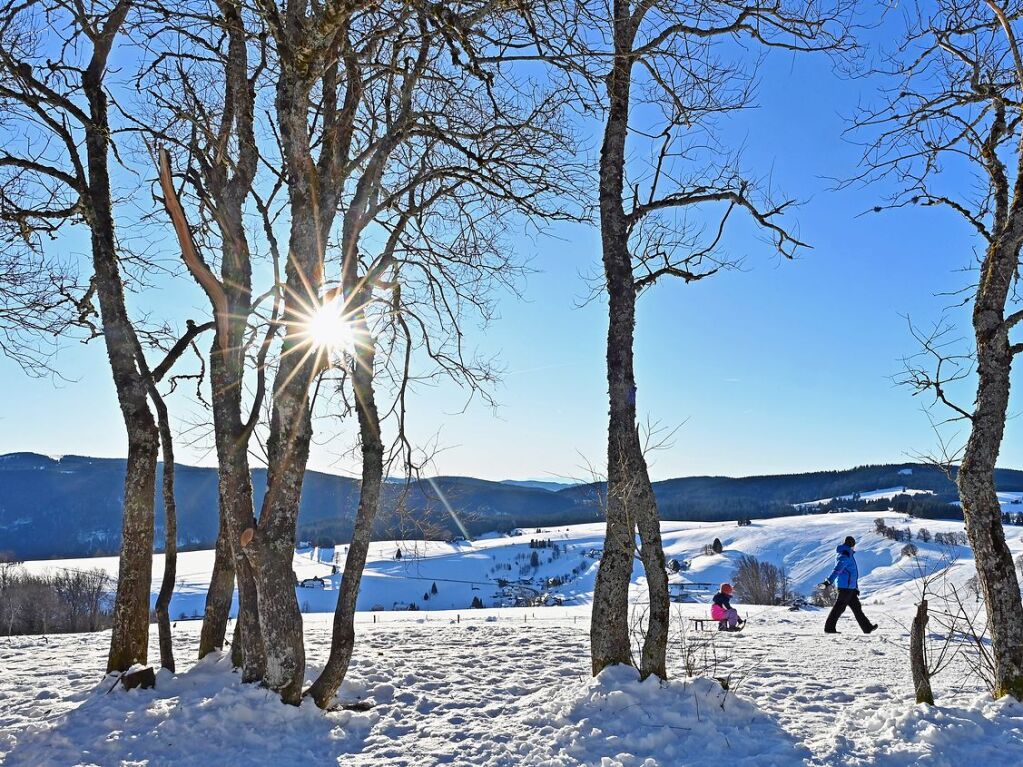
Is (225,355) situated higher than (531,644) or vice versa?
(225,355)

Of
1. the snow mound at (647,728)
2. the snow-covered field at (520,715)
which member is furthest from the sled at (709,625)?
the snow mound at (647,728)

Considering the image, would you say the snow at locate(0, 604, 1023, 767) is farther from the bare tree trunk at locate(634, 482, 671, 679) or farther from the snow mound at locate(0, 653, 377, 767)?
the bare tree trunk at locate(634, 482, 671, 679)

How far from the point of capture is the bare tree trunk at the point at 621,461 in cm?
565

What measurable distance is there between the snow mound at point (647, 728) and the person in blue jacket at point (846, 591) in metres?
6.11

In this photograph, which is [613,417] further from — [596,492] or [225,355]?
[225,355]

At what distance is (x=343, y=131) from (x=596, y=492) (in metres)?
3.97

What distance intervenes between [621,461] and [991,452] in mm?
3107

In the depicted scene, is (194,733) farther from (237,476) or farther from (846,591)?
(846,591)

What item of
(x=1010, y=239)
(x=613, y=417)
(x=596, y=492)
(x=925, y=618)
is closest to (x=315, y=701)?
(x=596, y=492)

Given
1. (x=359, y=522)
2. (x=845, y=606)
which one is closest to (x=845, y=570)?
(x=845, y=606)

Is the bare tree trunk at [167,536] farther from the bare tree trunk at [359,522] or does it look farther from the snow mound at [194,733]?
the bare tree trunk at [359,522]

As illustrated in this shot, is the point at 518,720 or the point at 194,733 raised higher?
the point at 194,733

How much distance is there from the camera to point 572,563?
453 feet

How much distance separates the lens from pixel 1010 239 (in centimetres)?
568
